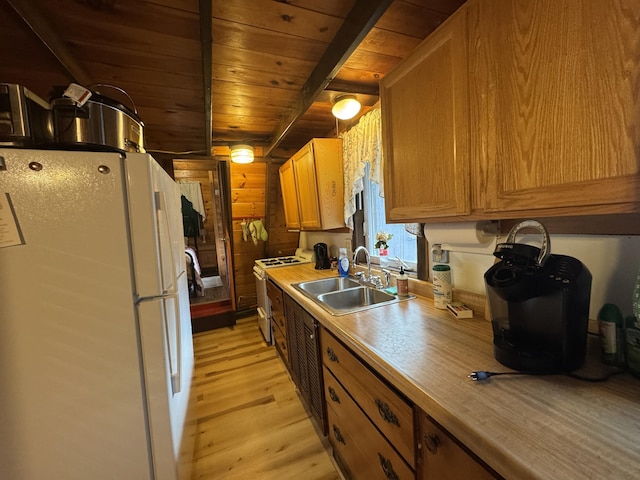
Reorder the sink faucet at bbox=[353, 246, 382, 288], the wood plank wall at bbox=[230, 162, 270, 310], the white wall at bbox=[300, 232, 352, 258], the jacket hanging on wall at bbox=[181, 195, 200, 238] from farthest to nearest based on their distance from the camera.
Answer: the jacket hanging on wall at bbox=[181, 195, 200, 238] → the wood plank wall at bbox=[230, 162, 270, 310] → the white wall at bbox=[300, 232, 352, 258] → the sink faucet at bbox=[353, 246, 382, 288]

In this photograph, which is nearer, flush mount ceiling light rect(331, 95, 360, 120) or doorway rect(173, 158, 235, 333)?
flush mount ceiling light rect(331, 95, 360, 120)

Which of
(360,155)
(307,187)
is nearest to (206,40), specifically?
(360,155)

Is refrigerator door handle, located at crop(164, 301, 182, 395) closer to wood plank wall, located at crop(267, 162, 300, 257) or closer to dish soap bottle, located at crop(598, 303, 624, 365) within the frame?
dish soap bottle, located at crop(598, 303, 624, 365)

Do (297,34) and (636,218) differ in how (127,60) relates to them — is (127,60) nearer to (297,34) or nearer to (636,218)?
(297,34)

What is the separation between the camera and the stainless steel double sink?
1.65 m

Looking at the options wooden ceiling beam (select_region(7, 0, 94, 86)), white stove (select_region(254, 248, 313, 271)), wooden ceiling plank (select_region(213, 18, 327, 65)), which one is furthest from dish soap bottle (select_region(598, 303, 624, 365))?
white stove (select_region(254, 248, 313, 271))

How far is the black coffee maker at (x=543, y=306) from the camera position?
0.70 metres

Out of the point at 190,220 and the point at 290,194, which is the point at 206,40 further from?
the point at 190,220

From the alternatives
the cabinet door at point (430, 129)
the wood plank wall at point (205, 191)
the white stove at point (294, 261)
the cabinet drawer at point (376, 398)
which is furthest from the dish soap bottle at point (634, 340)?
the wood plank wall at point (205, 191)

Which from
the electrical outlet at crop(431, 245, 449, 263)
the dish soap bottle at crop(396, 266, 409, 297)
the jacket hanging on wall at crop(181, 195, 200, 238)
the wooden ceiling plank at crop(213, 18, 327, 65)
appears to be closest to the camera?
the wooden ceiling plank at crop(213, 18, 327, 65)

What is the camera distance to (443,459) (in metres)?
0.67

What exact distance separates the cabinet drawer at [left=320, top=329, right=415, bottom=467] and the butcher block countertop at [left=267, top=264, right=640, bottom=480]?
66mm

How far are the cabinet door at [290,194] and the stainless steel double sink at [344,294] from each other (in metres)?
0.98

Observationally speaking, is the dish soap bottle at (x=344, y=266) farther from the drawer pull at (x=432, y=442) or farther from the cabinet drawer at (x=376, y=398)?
the drawer pull at (x=432, y=442)
